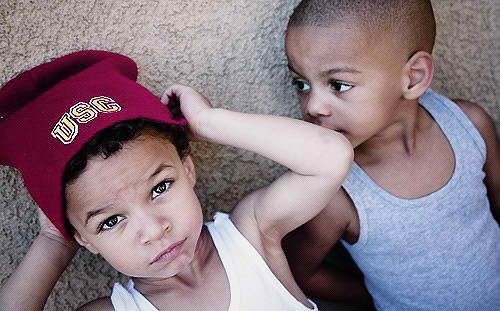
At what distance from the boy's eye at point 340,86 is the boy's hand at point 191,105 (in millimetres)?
299

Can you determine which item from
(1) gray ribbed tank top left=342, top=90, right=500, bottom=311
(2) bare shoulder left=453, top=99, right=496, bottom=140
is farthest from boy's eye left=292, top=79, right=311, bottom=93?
(2) bare shoulder left=453, top=99, right=496, bottom=140

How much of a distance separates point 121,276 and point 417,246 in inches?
31.3

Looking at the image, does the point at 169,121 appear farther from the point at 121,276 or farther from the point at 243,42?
the point at 121,276

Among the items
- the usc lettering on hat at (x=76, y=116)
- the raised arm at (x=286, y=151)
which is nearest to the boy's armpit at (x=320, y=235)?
the raised arm at (x=286, y=151)

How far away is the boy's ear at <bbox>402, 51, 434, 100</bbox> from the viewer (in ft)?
4.14

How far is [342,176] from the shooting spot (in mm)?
1122

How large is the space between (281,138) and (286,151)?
0.03 meters

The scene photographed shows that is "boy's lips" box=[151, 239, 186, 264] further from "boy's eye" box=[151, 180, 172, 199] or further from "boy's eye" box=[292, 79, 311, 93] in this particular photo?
"boy's eye" box=[292, 79, 311, 93]

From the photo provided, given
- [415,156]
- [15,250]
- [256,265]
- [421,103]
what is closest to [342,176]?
[256,265]

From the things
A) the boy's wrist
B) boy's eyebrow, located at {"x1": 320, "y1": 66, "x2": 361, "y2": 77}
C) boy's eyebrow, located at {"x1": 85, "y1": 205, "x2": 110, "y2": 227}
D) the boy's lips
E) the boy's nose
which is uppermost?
boy's eyebrow, located at {"x1": 320, "y1": 66, "x2": 361, "y2": 77}

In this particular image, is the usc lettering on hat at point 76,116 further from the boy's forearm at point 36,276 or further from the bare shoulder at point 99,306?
the bare shoulder at point 99,306

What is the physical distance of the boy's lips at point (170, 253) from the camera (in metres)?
1.07

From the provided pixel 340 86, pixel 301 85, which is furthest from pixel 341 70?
pixel 301 85

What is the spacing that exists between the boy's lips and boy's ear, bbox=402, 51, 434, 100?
660 millimetres
